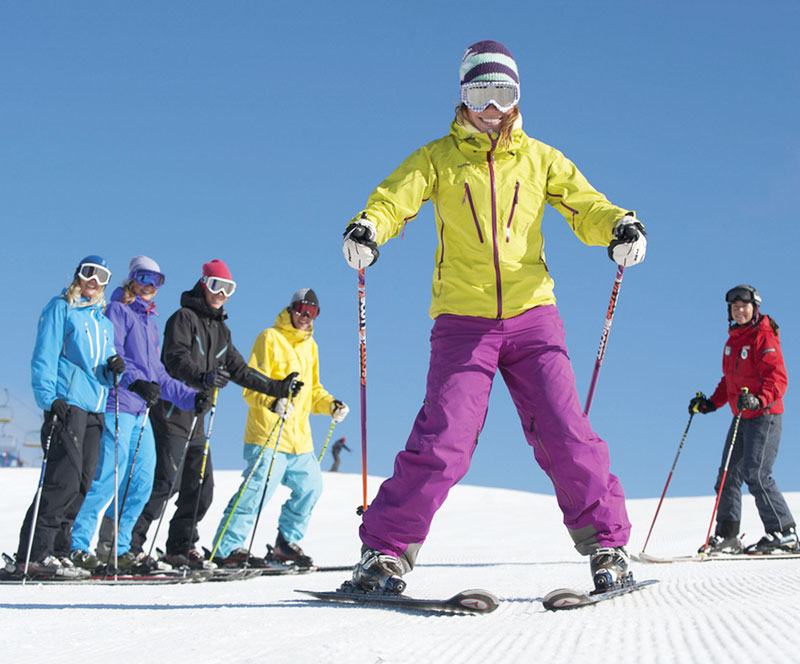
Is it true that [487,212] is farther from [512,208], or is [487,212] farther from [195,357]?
[195,357]

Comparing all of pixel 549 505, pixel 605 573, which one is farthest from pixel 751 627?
pixel 549 505

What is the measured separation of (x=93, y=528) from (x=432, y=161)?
4.01m

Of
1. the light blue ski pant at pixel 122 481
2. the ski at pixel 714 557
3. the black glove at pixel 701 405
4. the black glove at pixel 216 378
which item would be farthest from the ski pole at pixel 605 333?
the black glove at pixel 701 405

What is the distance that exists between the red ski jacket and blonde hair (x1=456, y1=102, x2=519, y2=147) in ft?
15.2

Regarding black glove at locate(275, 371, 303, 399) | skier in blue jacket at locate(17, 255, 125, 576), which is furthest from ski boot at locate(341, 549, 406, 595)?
black glove at locate(275, 371, 303, 399)

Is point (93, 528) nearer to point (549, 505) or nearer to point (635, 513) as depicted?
point (635, 513)

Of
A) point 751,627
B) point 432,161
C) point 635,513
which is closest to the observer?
point 751,627

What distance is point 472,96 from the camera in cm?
342

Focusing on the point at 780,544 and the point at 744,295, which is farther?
the point at 744,295

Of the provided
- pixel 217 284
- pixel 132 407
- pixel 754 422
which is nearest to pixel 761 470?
pixel 754 422

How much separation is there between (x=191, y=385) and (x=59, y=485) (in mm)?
1235

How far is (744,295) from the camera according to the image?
7.18 m

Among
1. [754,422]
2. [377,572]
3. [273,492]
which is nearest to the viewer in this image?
[377,572]

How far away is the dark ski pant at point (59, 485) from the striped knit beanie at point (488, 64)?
11.5 ft
